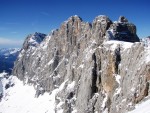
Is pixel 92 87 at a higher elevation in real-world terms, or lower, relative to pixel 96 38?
lower

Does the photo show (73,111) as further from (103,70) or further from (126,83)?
(126,83)

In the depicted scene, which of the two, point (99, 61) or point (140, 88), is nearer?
point (140, 88)

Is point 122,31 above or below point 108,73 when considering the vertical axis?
above

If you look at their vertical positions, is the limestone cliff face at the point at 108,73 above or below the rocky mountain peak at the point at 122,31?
below

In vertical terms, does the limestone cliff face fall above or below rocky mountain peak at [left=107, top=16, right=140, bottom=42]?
below

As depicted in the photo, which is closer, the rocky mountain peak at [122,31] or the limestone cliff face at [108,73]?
the limestone cliff face at [108,73]

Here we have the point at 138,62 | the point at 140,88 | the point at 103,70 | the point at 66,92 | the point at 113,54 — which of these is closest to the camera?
the point at 140,88

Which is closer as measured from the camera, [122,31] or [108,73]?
[108,73]

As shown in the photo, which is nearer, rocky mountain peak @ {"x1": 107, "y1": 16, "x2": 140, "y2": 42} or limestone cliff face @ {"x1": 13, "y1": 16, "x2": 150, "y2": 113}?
limestone cliff face @ {"x1": 13, "y1": 16, "x2": 150, "y2": 113}

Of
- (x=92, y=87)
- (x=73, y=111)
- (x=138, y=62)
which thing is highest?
(x=138, y=62)

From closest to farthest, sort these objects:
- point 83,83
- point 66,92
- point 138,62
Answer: point 138,62 < point 83,83 < point 66,92

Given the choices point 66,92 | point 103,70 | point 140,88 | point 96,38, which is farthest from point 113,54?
point 66,92
